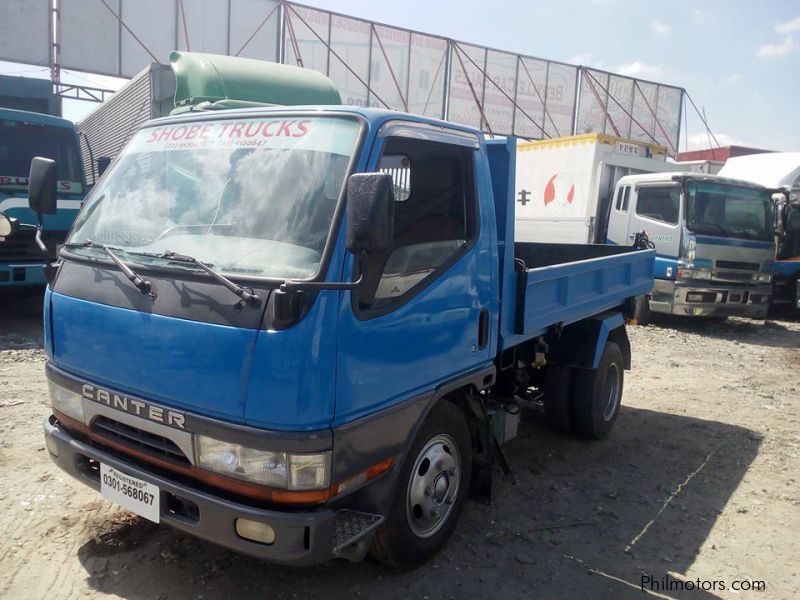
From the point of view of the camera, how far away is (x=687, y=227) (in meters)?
9.59

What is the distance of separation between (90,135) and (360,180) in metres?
11.3

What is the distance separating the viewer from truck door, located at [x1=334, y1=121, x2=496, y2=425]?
2486 mm

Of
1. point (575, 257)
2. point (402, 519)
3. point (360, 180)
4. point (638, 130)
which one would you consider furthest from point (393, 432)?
point (638, 130)

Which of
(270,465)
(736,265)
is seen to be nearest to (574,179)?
(736,265)

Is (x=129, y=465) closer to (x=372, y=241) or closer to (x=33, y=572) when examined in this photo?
(x=33, y=572)

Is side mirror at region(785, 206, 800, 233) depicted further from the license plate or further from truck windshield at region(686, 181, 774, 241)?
the license plate

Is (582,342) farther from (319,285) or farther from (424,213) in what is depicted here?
(319,285)

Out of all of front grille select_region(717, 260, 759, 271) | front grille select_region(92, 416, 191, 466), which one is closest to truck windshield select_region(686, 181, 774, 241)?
front grille select_region(717, 260, 759, 271)

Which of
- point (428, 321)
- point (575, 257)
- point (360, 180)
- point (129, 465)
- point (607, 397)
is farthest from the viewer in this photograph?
point (575, 257)

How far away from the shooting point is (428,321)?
2.87 metres

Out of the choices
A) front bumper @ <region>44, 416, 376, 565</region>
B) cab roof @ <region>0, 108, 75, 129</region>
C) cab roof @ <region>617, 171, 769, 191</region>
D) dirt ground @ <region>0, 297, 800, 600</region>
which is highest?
cab roof @ <region>0, 108, 75, 129</region>

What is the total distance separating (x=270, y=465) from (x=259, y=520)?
20 cm

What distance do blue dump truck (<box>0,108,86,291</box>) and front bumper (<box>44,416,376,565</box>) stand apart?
582 cm

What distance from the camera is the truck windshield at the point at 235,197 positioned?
99.0 inches
